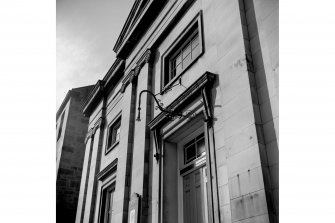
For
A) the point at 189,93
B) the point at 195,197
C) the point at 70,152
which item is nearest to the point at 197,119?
the point at 189,93

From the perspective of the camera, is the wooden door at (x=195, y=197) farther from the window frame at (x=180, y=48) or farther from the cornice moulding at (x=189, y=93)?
the window frame at (x=180, y=48)

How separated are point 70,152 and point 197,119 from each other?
13.4 m

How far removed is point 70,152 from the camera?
19141 millimetres

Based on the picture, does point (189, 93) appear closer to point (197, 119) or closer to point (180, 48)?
point (197, 119)

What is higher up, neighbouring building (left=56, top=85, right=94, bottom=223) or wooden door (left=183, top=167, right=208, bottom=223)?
neighbouring building (left=56, top=85, right=94, bottom=223)

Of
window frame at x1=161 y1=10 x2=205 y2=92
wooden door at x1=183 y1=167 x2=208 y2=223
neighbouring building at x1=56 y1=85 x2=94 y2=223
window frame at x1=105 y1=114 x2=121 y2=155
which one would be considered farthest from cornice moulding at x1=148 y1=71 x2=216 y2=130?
neighbouring building at x1=56 y1=85 x2=94 y2=223

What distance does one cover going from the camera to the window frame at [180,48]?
329 inches

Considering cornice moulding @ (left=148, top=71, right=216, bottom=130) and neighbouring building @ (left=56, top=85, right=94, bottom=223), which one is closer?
cornice moulding @ (left=148, top=71, right=216, bottom=130)

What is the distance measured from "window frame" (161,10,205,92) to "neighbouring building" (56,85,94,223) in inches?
428

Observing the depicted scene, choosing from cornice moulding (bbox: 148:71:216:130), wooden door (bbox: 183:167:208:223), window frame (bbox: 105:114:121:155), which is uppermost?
window frame (bbox: 105:114:121:155)

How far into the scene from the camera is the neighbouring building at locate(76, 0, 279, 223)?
539 cm

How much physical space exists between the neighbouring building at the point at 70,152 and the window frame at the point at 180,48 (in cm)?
1087

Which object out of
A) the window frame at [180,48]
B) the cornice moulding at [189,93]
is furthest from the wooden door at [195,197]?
the window frame at [180,48]

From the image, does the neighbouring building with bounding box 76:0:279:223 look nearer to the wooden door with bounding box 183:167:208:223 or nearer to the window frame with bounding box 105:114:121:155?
the wooden door with bounding box 183:167:208:223
